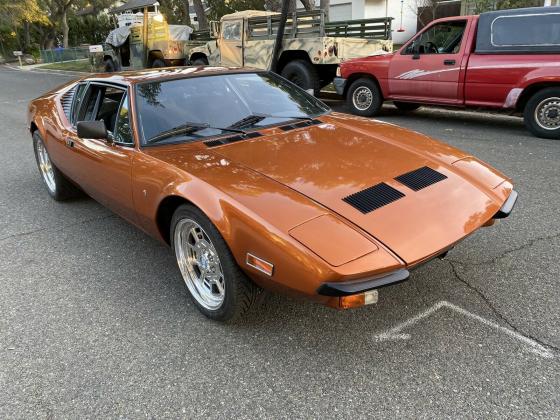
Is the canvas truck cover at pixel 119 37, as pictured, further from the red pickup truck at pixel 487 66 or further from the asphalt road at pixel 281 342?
the asphalt road at pixel 281 342

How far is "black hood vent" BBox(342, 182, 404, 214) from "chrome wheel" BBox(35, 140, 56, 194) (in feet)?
12.2

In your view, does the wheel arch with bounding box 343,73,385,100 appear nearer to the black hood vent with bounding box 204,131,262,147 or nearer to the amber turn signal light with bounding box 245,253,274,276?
the black hood vent with bounding box 204,131,262,147

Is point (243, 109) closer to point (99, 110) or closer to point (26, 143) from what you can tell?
point (99, 110)

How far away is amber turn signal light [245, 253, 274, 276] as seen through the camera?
217 centimetres

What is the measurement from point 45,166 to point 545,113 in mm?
6644

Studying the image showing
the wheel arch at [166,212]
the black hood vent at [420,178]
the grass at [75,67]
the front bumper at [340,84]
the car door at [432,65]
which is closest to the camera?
the black hood vent at [420,178]

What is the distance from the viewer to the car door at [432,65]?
756 centimetres

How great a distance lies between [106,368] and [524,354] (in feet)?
6.92

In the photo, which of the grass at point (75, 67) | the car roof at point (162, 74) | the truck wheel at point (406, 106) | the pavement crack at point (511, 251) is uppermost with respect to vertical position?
the grass at point (75, 67)

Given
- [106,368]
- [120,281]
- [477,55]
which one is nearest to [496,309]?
[106,368]

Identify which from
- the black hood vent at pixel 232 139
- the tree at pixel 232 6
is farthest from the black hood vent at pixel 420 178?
the tree at pixel 232 6

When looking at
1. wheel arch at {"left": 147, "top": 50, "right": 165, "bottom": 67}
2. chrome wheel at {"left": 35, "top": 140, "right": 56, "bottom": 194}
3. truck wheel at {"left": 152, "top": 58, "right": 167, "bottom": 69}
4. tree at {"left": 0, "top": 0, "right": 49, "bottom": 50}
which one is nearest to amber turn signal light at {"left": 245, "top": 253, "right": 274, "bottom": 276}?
chrome wheel at {"left": 35, "top": 140, "right": 56, "bottom": 194}

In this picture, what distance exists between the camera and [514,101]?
6961 millimetres

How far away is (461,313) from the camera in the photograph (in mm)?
2691
